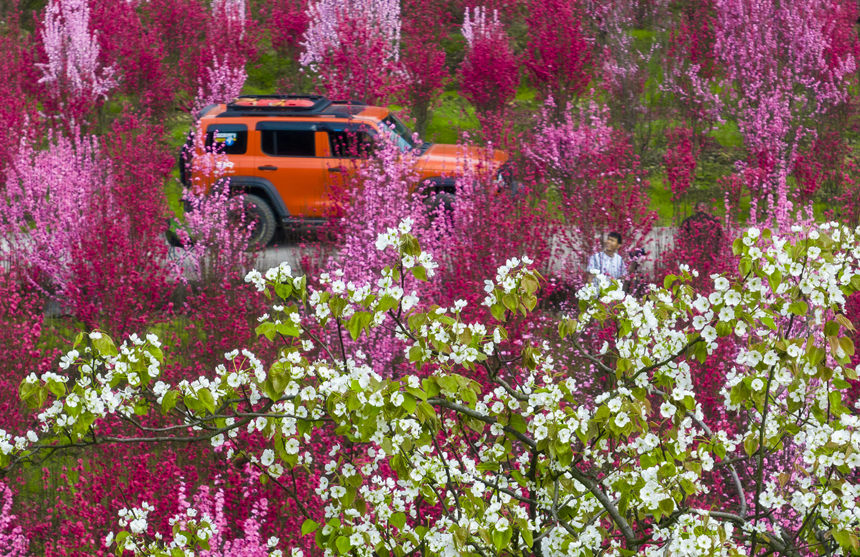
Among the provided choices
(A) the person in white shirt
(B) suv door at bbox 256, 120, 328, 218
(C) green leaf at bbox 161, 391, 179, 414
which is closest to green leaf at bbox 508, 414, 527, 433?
(C) green leaf at bbox 161, 391, 179, 414

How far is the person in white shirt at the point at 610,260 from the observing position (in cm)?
834

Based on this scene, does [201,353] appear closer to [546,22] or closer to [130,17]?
[546,22]

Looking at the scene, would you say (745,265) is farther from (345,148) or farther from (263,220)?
(263,220)

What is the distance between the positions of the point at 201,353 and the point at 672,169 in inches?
240

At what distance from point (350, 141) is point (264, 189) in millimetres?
1614

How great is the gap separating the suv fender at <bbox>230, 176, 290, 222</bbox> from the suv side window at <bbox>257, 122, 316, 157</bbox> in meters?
0.40

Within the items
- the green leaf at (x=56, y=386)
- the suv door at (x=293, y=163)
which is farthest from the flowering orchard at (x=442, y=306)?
the suv door at (x=293, y=163)

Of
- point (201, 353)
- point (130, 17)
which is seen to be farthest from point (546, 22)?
point (201, 353)

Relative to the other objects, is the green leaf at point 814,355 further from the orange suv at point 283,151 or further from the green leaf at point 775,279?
the orange suv at point 283,151

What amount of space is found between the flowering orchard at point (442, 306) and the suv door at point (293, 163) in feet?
4.52

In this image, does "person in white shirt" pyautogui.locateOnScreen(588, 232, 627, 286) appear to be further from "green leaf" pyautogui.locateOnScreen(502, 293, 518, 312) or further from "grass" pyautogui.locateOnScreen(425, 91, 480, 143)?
"grass" pyautogui.locateOnScreen(425, 91, 480, 143)

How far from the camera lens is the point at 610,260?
27.7 ft

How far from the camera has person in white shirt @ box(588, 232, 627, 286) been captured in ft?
27.3

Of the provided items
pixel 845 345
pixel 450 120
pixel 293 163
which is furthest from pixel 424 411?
pixel 450 120
